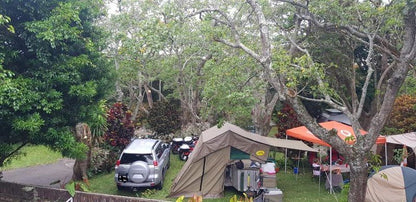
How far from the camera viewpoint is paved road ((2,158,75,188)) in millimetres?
11546

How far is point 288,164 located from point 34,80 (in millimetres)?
9855

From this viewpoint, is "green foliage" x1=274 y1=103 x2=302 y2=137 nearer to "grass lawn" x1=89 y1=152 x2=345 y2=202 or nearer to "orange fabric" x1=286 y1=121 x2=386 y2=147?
"grass lawn" x1=89 y1=152 x2=345 y2=202

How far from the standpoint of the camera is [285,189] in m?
10.1

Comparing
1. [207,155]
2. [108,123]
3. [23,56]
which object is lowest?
[207,155]

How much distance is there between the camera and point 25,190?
7848mm

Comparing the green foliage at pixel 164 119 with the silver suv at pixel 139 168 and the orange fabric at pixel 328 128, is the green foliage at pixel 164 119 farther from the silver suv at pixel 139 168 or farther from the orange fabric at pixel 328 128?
the orange fabric at pixel 328 128

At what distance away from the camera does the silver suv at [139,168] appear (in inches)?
367

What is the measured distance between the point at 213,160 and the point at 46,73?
200 inches

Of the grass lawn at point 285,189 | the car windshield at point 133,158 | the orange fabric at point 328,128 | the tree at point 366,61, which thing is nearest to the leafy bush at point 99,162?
the grass lawn at point 285,189

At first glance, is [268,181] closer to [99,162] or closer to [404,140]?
[404,140]

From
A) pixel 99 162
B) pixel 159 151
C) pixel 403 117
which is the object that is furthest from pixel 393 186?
pixel 99 162

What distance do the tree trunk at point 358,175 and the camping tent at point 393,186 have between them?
67.5 inches

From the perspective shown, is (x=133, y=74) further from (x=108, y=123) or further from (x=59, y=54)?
(x=59, y=54)

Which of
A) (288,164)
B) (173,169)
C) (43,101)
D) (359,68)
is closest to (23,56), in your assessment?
(43,101)
